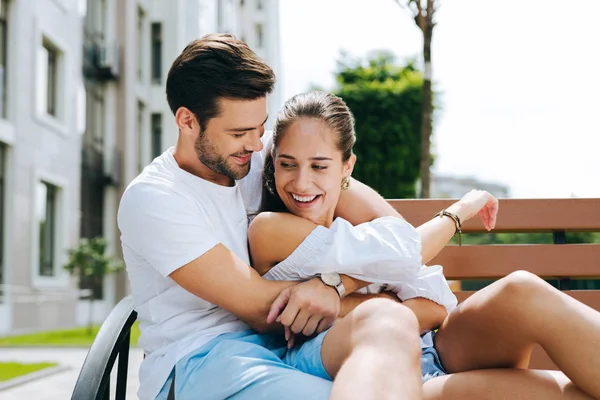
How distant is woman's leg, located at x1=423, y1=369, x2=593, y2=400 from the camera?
199cm

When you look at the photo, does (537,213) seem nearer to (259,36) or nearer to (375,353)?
(375,353)

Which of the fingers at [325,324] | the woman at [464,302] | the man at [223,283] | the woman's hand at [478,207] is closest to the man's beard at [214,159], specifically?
the man at [223,283]

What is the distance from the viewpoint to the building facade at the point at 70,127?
14.9 meters

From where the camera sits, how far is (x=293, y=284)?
212 cm

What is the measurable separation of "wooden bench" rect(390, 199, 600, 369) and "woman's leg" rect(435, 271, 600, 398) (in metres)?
0.76

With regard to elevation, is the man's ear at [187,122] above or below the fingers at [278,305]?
above

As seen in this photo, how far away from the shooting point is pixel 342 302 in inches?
86.3

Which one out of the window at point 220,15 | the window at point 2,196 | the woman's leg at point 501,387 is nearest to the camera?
the woman's leg at point 501,387

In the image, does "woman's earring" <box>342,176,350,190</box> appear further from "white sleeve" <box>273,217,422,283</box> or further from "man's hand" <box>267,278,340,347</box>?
"man's hand" <box>267,278,340,347</box>

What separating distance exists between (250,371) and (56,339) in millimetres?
13625

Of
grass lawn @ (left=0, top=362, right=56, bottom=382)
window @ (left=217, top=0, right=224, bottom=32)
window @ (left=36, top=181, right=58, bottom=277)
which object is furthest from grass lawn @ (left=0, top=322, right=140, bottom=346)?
window @ (left=217, top=0, right=224, bottom=32)

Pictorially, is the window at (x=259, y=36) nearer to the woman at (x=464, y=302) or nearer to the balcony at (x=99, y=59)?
the balcony at (x=99, y=59)

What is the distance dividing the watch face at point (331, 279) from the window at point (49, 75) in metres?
16.0

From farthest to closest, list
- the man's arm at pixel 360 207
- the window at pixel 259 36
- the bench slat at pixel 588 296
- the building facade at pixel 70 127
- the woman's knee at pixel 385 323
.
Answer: the window at pixel 259 36 → the building facade at pixel 70 127 → the bench slat at pixel 588 296 → the man's arm at pixel 360 207 → the woman's knee at pixel 385 323
